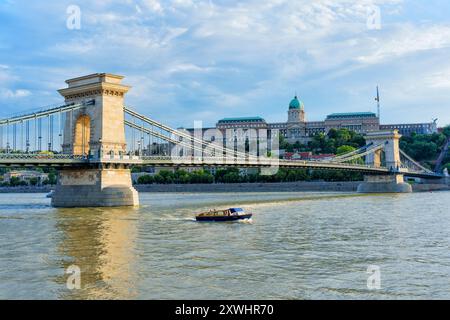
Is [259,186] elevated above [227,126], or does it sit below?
below

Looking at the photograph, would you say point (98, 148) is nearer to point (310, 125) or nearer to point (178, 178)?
point (178, 178)

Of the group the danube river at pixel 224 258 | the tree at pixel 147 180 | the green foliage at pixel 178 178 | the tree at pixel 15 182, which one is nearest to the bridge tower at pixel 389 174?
the green foliage at pixel 178 178

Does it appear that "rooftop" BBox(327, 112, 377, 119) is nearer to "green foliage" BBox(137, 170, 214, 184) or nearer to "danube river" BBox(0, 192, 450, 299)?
"green foliage" BBox(137, 170, 214, 184)

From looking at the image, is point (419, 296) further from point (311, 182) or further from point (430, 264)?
point (311, 182)

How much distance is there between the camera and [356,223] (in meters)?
31.7

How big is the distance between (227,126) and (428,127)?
230 ft

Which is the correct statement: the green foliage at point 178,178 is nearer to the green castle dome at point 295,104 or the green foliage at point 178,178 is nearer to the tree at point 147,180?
the tree at point 147,180

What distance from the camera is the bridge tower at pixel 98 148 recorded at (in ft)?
140

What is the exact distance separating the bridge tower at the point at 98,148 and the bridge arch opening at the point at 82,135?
90 millimetres

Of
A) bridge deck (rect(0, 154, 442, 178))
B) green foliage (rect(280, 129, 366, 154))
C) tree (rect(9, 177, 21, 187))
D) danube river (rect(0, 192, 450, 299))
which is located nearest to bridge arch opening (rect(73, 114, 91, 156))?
bridge deck (rect(0, 154, 442, 178))

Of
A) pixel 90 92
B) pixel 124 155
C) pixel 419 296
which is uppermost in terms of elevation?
pixel 90 92

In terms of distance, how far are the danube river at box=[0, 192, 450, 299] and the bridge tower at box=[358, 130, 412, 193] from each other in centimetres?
5376

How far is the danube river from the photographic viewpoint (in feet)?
46.5

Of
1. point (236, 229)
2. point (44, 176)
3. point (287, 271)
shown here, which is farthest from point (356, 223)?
point (44, 176)
